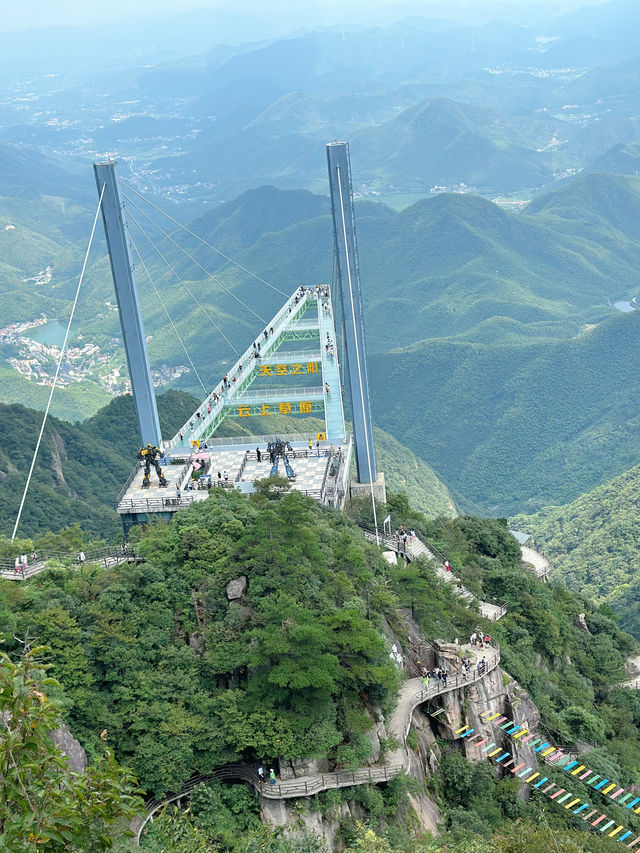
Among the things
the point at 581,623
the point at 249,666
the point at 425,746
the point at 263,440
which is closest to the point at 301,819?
the point at 249,666

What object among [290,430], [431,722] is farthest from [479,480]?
[431,722]

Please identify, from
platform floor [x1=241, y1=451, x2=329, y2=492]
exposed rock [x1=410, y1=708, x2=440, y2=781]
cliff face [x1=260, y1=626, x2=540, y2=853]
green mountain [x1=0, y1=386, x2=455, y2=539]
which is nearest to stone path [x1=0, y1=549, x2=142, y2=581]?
platform floor [x1=241, y1=451, x2=329, y2=492]

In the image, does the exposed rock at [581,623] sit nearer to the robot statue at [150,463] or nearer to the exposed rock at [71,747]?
the robot statue at [150,463]

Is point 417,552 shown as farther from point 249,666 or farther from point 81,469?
point 81,469

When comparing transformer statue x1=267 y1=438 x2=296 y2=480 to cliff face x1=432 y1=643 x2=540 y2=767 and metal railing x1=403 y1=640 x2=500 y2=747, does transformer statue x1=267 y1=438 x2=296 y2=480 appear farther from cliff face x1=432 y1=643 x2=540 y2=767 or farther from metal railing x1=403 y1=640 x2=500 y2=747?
metal railing x1=403 y1=640 x2=500 y2=747

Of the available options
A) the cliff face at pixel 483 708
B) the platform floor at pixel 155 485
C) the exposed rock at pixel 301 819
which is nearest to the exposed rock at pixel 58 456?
the platform floor at pixel 155 485

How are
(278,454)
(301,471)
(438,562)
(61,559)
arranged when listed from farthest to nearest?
(278,454) < (301,471) < (438,562) < (61,559)

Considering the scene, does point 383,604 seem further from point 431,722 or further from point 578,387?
point 578,387
